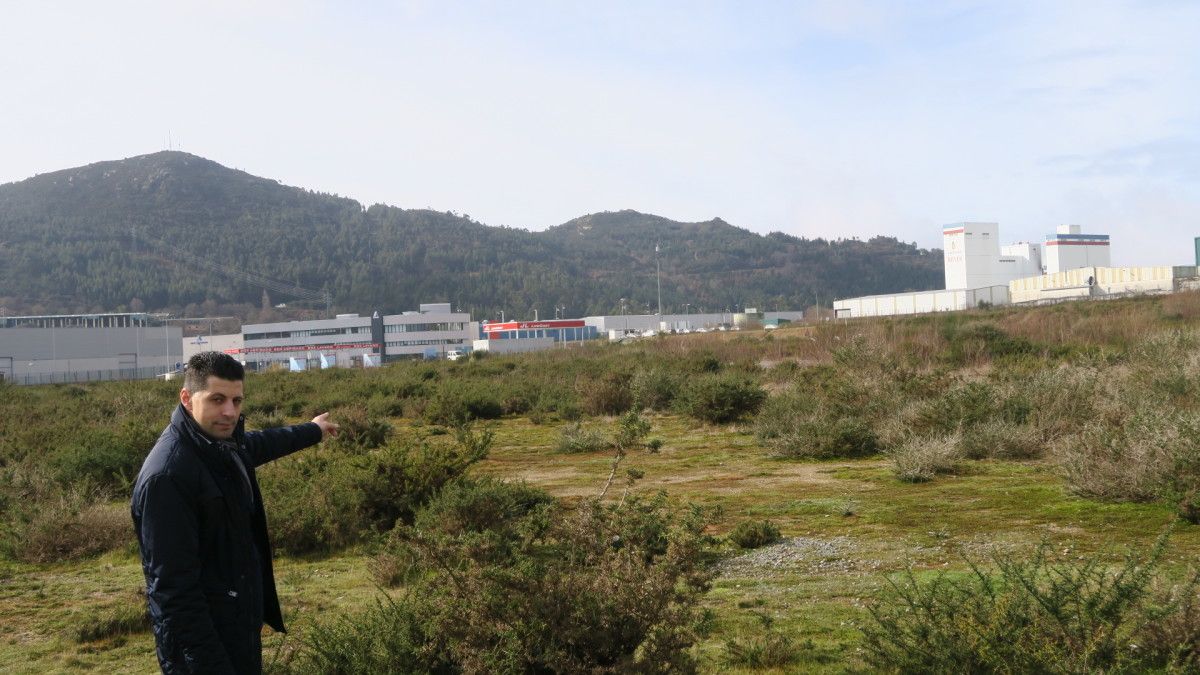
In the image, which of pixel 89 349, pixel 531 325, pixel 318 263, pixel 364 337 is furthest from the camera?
Answer: pixel 318 263

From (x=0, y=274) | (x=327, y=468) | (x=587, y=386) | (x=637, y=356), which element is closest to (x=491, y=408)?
(x=587, y=386)

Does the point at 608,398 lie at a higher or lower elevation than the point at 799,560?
higher

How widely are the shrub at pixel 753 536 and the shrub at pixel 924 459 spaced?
3.45m

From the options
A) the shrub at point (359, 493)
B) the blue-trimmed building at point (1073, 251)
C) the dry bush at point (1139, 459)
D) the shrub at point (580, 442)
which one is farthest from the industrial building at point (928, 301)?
the shrub at point (359, 493)

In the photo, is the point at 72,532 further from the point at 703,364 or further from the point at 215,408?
the point at 703,364

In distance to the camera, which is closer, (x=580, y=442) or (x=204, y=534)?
(x=204, y=534)

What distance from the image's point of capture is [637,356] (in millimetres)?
34406

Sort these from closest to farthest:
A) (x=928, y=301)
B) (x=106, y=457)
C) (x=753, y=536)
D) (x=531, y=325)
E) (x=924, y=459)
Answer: (x=753, y=536) < (x=924, y=459) < (x=106, y=457) < (x=928, y=301) < (x=531, y=325)

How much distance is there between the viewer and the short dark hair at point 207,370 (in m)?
3.78

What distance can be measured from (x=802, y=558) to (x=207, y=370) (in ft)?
17.8

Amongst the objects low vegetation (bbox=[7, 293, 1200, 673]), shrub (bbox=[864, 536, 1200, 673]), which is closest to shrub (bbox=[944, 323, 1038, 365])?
low vegetation (bbox=[7, 293, 1200, 673])

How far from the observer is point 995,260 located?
73.0 metres

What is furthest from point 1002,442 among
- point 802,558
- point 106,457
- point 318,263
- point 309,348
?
point 318,263

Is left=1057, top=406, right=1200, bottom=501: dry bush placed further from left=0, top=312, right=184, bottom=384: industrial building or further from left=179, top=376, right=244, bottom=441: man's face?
left=0, top=312, right=184, bottom=384: industrial building
